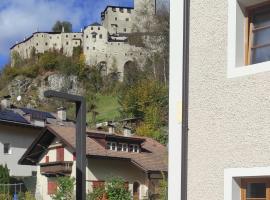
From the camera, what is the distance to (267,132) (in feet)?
22.2

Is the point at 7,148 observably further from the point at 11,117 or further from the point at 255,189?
the point at 255,189

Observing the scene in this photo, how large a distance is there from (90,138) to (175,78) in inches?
959

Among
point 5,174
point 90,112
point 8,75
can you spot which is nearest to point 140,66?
point 90,112

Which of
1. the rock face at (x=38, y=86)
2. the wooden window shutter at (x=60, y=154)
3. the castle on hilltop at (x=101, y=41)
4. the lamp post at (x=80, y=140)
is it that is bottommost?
the lamp post at (x=80, y=140)

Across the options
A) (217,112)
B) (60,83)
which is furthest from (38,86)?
(217,112)

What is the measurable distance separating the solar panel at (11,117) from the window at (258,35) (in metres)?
32.8

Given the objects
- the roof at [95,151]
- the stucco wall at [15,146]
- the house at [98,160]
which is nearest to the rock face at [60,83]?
the stucco wall at [15,146]

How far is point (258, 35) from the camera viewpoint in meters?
7.44

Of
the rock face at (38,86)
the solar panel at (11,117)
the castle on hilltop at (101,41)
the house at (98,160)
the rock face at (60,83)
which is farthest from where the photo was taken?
the castle on hilltop at (101,41)

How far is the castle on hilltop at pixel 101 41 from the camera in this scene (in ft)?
353

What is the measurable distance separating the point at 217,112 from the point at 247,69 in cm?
65

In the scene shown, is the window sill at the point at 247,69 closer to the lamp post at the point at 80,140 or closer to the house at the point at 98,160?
the lamp post at the point at 80,140

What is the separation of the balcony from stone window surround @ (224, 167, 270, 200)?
24.6 meters

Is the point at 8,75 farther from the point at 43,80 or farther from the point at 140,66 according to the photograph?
the point at 140,66
